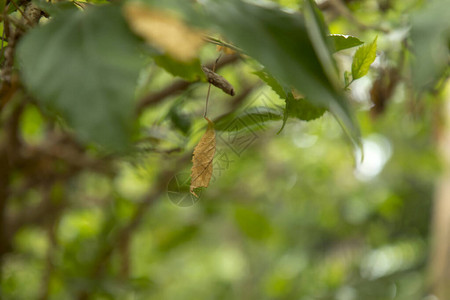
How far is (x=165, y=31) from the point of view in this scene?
0.45 feet

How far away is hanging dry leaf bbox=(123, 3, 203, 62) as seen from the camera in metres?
0.14

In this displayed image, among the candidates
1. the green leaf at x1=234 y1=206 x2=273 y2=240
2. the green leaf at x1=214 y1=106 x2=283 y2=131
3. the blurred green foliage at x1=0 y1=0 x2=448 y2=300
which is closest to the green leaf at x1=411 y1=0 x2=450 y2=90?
the blurred green foliage at x1=0 y1=0 x2=448 y2=300

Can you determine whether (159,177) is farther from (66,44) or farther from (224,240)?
(224,240)

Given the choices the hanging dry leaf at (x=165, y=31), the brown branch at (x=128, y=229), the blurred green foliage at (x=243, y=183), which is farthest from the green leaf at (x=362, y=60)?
the brown branch at (x=128, y=229)

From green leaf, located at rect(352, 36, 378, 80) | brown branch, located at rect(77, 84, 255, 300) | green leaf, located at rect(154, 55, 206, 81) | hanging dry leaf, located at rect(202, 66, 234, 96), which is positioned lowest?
brown branch, located at rect(77, 84, 255, 300)

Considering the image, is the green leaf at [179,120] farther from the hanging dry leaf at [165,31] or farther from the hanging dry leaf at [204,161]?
the hanging dry leaf at [165,31]

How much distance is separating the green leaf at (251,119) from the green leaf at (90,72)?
0.43 ft

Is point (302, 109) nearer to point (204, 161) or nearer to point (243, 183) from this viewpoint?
point (204, 161)

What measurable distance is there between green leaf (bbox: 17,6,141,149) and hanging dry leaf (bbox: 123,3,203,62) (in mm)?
13

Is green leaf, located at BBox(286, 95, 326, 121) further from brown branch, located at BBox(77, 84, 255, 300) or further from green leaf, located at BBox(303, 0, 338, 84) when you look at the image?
brown branch, located at BBox(77, 84, 255, 300)

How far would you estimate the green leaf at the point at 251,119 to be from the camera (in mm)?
271

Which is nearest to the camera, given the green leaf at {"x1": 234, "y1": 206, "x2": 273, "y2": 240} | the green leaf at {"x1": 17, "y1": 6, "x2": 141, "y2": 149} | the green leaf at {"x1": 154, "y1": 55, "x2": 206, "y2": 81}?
the green leaf at {"x1": 17, "y1": 6, "x2": 141, "y2": 149}

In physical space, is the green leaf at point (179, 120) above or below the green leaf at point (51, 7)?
below

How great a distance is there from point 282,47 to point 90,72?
7 cm
